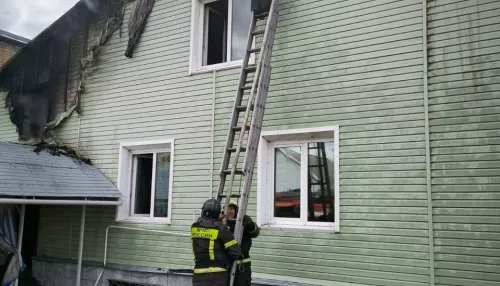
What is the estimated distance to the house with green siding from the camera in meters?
5.24

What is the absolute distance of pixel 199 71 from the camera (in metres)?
7.62

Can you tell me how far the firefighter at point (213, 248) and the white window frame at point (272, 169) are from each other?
1711 mm

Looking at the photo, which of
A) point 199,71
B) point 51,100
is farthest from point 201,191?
point 51,100

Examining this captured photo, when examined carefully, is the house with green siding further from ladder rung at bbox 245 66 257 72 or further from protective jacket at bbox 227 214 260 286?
Result: protective jacket at bbox 227 214 260 286

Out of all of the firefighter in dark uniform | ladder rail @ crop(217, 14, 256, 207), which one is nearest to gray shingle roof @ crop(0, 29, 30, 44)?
ladder rail @ crop(217, 14, 256, 207)

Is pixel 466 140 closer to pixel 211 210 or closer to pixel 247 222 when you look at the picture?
pixel 247 222

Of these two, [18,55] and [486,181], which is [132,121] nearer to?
[18,55]

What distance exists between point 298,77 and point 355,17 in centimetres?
117

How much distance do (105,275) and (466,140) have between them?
6.48 metres

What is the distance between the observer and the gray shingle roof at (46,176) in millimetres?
6762

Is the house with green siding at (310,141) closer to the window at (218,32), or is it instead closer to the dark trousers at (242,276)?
the window at (218,32)

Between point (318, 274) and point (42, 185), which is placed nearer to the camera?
point (318, 274)

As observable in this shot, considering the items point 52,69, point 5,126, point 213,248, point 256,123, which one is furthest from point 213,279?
point 5,126

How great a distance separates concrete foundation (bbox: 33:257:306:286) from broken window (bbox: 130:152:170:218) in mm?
1041
